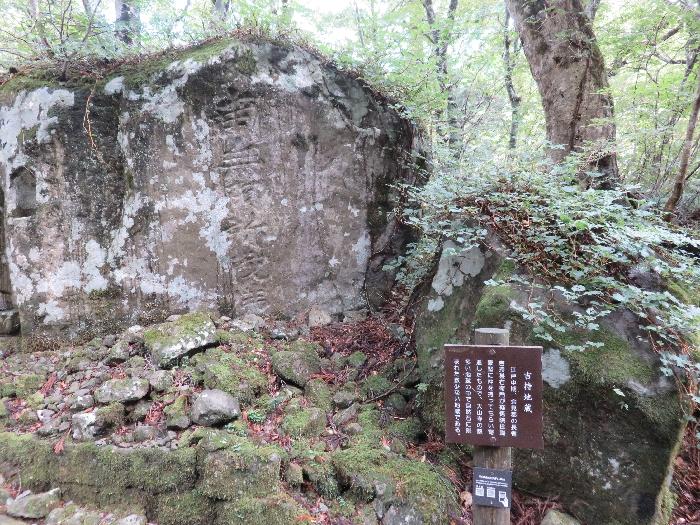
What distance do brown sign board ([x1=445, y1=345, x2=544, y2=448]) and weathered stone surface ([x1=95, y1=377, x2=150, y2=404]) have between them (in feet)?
9.44

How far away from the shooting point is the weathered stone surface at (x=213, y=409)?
134 inches

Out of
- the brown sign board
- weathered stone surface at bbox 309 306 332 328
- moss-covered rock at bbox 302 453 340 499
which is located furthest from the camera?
weathered stone surface at bbox 309 306 332 328

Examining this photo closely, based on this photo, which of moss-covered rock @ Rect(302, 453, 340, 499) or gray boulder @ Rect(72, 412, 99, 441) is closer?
moss-covered rock @ Rect(302, 453, 340, 499)

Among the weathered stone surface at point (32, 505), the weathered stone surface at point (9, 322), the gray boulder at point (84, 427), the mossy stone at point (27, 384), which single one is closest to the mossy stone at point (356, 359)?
the gray boulder at point (84, 427)

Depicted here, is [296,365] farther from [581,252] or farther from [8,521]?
[581,252]

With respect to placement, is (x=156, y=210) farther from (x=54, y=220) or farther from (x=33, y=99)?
(x=33, y=99)

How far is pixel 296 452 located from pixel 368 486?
640 millimetres

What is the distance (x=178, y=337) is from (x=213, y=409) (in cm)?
119

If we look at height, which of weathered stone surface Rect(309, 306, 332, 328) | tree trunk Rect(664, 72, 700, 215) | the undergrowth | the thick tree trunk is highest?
the thick tree trunk

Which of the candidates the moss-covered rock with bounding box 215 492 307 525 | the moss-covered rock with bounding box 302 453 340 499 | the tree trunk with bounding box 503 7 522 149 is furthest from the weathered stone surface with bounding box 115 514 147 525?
the tree trunk with bounding box 503 7 522 149

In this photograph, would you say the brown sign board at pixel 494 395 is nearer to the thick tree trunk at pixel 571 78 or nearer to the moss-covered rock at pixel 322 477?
the moss-covered rock at pixel 322 477

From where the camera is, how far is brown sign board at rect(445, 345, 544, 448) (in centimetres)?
230

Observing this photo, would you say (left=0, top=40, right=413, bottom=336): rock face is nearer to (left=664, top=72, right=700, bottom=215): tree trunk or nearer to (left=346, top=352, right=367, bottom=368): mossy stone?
(left=346, top=352, right=367, bottom=368): mossy stone

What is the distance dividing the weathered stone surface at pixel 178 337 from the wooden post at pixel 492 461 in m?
3.10
